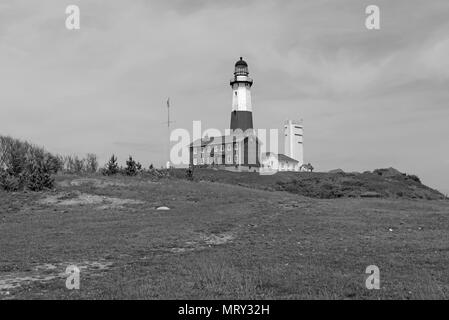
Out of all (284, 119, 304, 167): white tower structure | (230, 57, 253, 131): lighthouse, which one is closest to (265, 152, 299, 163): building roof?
(284, 119, 304, 167): white tower structure

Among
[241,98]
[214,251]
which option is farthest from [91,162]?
[214,251]

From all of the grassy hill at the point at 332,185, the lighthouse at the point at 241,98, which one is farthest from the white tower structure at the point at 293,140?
the grassy hill at the point at 332,185

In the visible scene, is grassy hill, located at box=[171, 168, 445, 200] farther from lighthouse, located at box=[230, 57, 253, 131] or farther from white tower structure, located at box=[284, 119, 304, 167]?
white tower structure, located at box=[284, 119, 304, 167]

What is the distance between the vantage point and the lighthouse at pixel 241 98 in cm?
8888

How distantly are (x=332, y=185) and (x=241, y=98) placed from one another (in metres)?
33.0

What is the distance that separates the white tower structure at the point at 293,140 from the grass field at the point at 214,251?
71.6m

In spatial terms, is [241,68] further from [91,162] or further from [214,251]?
[214,251]

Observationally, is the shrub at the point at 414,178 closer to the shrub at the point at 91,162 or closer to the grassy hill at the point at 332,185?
the grassy hill at the point at 332,185

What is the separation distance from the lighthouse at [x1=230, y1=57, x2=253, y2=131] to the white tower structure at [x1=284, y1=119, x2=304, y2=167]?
51.7 ft

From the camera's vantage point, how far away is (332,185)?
62969mm
